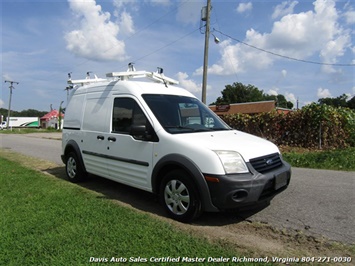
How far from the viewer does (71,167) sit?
270 inches

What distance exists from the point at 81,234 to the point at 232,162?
6.89ft

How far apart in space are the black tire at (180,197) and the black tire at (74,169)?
9.46ft

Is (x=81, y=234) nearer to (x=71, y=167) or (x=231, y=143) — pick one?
(x=231, y=143)

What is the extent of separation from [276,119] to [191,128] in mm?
10310

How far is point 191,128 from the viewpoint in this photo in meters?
4.75

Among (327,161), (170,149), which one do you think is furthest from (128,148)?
(327,161)

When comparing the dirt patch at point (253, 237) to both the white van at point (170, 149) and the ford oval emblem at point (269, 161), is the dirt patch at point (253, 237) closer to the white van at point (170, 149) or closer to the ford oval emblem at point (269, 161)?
the white van at point (170, 149)

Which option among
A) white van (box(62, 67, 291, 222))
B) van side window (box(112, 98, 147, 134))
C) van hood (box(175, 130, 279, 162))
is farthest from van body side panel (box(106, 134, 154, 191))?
van hood (box(175, 130, 279, 162))

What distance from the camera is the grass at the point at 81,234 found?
10.3ft

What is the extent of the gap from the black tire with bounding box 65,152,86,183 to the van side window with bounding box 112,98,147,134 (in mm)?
1756

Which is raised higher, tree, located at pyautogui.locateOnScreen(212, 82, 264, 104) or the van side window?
tree, located at pyautogui.locateOnScreen(212, 82, 264, 104)

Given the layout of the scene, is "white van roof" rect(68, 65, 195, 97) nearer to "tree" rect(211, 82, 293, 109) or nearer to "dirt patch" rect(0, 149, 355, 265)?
"dirt patch" rect(0, 149, 355, 265)

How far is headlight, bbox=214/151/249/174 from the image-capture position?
149 inches

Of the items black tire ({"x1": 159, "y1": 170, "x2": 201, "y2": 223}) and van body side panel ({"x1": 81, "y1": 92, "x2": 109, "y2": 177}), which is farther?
van body side panel ({"x1": 81, "y1": 92, "x2": 109, "y2": 177})
